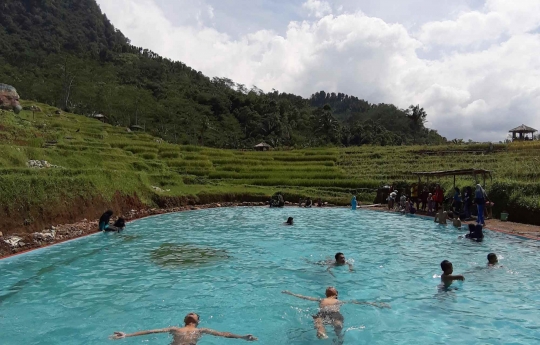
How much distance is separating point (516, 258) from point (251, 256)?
9.40 metres

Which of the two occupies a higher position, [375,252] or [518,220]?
[518,220]

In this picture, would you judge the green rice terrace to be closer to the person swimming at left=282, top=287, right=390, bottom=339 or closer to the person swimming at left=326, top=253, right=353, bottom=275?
the person swimming at left=326, top=253, right=353, bottom=275

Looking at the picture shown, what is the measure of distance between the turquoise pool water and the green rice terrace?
157 inches

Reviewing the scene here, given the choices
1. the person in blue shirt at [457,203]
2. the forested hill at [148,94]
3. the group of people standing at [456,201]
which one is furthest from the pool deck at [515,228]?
the forested hill at [148,94]

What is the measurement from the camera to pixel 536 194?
794 inches

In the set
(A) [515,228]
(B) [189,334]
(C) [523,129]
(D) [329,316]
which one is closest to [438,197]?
(A) [515,228]

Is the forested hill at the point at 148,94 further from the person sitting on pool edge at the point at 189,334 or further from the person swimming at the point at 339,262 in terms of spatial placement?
the person sitting on pool edge at the point at 189,334

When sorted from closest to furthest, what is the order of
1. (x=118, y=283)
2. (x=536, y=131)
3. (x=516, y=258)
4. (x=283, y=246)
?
1. (x=118, y=283)
2. (x=516, y=258)
3. (x=283, y=246)
4. (x=536, y=131)

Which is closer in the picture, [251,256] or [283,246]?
[251,256]

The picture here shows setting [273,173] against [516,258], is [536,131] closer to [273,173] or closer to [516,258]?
[273,173]

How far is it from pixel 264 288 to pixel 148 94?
110 metres

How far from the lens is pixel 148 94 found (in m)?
112

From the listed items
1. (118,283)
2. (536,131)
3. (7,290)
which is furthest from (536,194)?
(536,131)

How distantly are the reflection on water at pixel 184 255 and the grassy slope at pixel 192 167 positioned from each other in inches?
243
